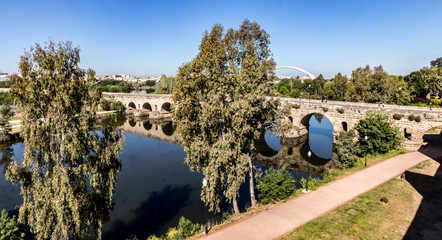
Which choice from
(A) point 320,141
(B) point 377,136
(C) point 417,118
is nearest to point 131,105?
(A) point 320,141

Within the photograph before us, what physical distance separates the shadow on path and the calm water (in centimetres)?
934

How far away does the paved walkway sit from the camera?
1265cm

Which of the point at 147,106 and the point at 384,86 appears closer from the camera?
the point at 384,86

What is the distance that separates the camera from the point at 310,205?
1506 centimetres

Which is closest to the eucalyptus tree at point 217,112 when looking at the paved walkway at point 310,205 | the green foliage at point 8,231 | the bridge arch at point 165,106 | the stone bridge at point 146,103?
the paved walkway at point 310,205

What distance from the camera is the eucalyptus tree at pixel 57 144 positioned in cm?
1052

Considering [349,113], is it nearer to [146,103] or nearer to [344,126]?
[344,126]

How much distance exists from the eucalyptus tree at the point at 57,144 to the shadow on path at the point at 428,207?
49.8 feet

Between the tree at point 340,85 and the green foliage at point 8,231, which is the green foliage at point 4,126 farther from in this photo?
the tree at point 340,85

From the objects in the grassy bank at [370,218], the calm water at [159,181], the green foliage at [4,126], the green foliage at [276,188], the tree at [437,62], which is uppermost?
the tree at [437,62]

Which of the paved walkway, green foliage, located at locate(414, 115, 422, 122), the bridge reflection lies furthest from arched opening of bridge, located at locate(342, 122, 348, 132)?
the paved walkway

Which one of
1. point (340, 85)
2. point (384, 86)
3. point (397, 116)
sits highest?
point (340, 85)

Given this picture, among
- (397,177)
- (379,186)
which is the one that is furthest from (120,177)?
(397,177)

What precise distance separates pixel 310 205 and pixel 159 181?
598 inches
